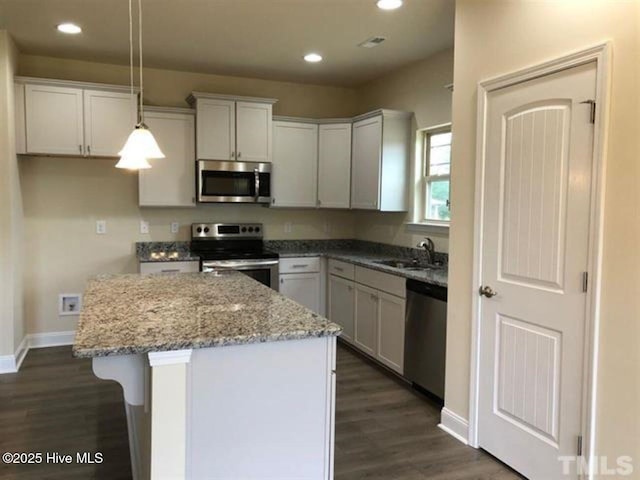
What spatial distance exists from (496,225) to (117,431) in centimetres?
250

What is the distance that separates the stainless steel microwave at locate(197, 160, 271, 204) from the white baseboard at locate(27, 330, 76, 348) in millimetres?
1817

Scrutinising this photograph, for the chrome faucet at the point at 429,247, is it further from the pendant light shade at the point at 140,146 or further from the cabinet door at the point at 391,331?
the pendant light shade at the point at 140,146

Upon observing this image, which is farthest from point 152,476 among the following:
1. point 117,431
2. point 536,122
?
point 536,122

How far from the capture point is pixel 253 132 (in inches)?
189

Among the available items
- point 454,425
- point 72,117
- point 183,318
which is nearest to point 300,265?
point 454,425

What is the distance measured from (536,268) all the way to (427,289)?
1.07m

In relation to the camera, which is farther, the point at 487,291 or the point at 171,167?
the point at 171,167

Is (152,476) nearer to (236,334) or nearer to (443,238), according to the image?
(236,334)

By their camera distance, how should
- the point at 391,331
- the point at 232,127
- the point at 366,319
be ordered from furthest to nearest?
the point at 232,127 < the point at 366,319 < the point at 391,331

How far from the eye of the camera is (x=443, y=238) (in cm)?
411

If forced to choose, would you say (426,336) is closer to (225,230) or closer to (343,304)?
(343,304)

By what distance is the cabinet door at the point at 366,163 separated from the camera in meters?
4.53

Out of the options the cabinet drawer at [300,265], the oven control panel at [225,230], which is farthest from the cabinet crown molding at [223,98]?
the cabinet drawer at [300,265]

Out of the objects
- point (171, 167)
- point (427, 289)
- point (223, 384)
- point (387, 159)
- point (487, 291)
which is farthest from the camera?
point (171, 167)
